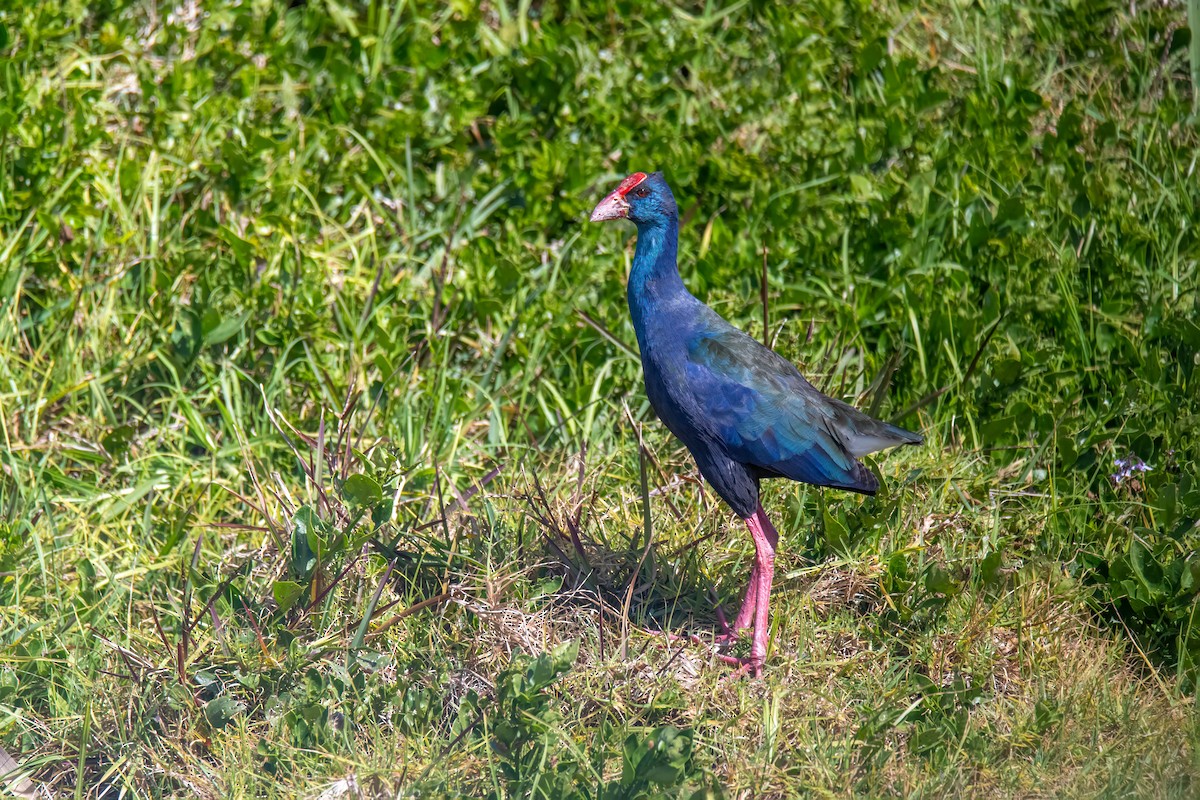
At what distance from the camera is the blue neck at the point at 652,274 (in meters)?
3.32

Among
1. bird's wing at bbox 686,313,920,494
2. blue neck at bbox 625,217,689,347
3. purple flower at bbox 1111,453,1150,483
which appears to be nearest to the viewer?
bird's wing at bbox 686,313,920,494

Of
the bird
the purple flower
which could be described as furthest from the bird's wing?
the purple flower

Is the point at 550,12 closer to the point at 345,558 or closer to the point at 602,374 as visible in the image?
the point at 602,374

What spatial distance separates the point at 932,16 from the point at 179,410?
3.57 meters

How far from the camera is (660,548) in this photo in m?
3.56

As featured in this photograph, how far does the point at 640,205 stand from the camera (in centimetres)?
336

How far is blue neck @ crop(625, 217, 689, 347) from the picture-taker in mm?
3322

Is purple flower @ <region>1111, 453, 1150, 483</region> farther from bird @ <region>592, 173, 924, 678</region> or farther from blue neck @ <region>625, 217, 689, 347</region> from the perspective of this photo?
blue neck @ <region>625, 217, 689, 347</region>

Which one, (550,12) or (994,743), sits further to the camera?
(550,12)

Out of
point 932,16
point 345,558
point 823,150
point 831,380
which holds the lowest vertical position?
point 345,558

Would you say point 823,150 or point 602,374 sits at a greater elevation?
point 823,150

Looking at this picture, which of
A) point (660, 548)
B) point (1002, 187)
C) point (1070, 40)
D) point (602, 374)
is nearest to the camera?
point (660, 548)

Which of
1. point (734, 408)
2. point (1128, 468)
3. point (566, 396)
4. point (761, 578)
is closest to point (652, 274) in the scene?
point (734, 408)

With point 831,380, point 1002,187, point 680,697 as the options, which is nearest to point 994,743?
point 680,697
